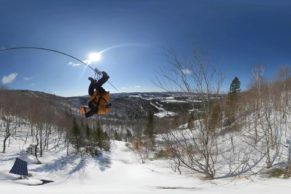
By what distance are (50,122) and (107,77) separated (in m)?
57.8

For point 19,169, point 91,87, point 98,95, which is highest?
point 91,87

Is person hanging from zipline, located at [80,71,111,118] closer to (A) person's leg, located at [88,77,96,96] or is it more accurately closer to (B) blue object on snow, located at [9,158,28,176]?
(A) person's leg, located at [88,77,96,96]

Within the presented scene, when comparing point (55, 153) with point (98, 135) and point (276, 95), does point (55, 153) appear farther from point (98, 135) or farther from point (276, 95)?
point (276, 95)

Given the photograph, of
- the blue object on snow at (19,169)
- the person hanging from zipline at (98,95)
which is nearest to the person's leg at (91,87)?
the person hanging from zipline at (98,95)

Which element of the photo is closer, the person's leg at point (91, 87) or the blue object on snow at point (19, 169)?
the person's leg at point (91, 87)

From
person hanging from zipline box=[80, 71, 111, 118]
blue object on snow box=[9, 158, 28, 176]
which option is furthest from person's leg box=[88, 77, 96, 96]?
blue object on snow box=[9, 158, 28, 176]

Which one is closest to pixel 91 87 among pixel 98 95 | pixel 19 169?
pixel 98 95

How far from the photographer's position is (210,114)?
54.8 ft

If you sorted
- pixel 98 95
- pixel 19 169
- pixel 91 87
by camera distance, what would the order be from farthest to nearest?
pixel 19 169 < pixel 91 87 < pixel 98 95

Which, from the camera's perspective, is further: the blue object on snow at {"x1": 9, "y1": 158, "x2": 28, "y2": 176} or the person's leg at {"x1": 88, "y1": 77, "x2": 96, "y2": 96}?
the blue object on snow at {"x1": 9, "y1": 158, "x2": 28, "y2": 176}

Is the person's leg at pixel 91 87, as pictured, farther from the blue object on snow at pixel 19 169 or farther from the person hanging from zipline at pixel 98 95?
the blue object on snow at pixel 19 169

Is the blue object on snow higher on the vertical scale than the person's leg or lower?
lower

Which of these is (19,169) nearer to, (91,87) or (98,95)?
(91,87)

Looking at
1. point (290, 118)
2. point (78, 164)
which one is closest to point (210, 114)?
point (78, 164)
